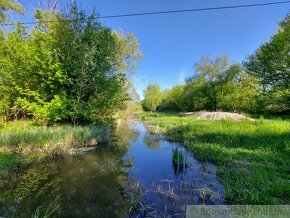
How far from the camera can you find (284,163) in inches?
237

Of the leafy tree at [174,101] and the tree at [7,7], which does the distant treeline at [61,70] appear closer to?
the tree at [7,7]

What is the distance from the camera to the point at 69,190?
4.98m

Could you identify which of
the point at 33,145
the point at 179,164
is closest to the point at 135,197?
the point at 179,164

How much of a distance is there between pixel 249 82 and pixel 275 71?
17.3 feet

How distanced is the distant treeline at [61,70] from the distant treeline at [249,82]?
22.9 metres

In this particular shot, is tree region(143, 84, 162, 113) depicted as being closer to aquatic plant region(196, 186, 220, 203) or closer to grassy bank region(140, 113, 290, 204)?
grassy bank region(140, 113, 290, 204)

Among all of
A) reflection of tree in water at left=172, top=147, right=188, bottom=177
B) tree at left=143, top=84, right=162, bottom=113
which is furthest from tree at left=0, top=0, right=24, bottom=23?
tree at left=143, top=84, right=162, bottom=113

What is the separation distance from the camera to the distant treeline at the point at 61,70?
37.3 ft

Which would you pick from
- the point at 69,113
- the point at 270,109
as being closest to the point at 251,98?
the point at 270,109

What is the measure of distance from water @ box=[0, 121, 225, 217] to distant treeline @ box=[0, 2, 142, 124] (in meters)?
4.91

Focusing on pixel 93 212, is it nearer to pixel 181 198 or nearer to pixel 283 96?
pixel 181 198

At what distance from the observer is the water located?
413 centimetres

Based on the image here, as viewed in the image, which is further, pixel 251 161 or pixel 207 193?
pixel 251 161

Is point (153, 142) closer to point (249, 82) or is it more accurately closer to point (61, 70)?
point (61, 70)
